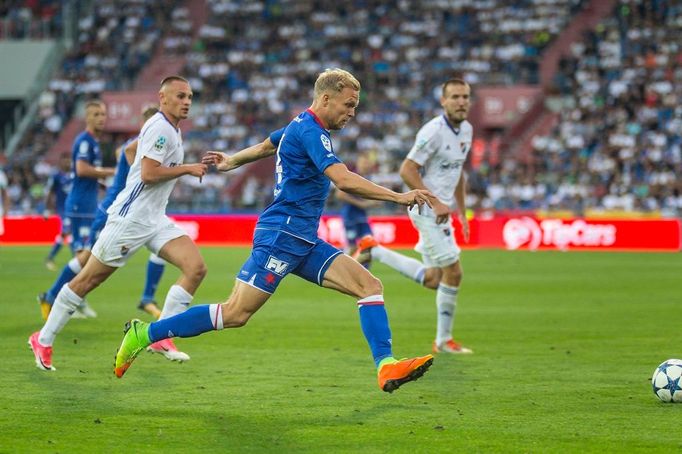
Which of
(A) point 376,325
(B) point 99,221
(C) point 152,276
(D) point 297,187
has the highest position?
(D) point 297,187

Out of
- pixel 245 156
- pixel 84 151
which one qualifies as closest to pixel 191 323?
pixel 245 156

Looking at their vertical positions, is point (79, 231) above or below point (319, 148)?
below

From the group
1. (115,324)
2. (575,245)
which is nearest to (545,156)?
(575,245)

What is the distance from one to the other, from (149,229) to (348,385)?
2.42 metres

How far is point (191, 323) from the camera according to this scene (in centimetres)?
832

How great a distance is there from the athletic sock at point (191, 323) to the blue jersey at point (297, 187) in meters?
0.70

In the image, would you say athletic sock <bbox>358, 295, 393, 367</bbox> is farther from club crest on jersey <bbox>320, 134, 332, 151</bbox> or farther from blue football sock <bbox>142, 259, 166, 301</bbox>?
blue football sock <bbox>142, 259, 166, 301</bbox>

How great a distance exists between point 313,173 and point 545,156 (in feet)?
104

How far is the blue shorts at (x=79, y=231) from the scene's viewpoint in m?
16.0

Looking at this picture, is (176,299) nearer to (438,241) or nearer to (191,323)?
(191,323)

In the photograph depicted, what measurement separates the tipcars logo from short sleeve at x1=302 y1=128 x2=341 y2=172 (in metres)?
24.3

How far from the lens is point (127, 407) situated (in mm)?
8258

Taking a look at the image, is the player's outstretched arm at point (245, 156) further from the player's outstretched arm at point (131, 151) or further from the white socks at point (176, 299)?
the player's outstretched arm at point (131, 151)

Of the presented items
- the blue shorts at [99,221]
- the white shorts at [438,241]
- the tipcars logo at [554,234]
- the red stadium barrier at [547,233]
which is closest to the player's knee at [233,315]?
the white shorts at [438,241]
